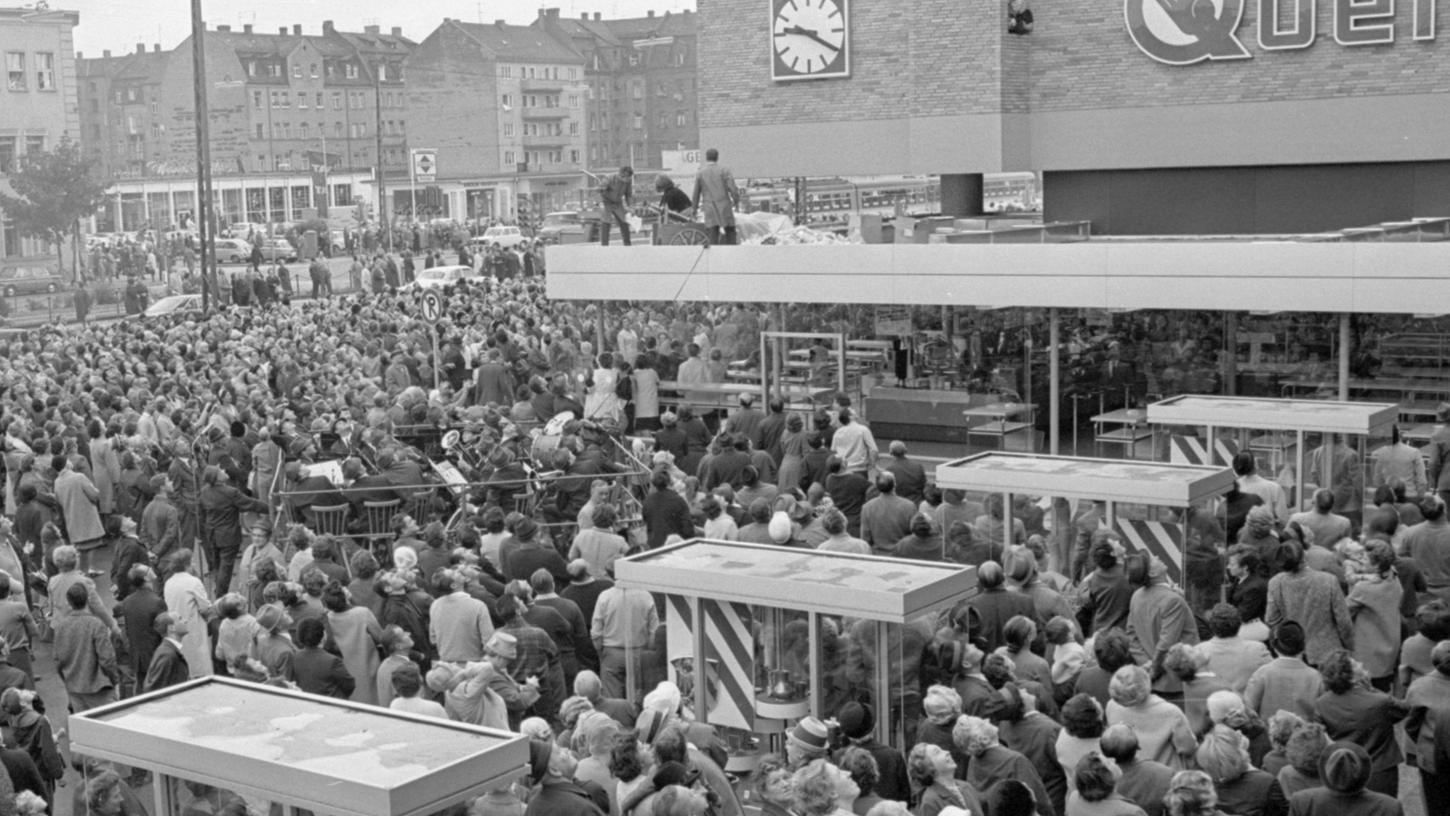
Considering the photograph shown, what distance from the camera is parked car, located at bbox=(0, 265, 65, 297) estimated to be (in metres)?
57.9

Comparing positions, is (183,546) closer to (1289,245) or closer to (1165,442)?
(1165,442)

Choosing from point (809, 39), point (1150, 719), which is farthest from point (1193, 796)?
point (809, 39)

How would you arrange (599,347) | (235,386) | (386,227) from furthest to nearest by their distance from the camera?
(386,227)
(599,347)
(235,386)

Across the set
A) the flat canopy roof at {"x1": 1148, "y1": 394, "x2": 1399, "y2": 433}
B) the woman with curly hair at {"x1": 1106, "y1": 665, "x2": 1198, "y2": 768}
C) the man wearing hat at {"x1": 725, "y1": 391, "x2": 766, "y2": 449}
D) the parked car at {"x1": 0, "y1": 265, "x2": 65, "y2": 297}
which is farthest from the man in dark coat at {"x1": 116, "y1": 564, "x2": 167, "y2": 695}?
the parked car at {"x1": 0, "y1": 265, "x2": 65, "y2": 297}

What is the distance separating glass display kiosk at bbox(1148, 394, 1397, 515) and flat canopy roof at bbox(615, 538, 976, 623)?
5896mm

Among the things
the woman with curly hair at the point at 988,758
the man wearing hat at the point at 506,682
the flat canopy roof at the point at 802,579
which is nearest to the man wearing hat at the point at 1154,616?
the flat canopy roof at the point at 802,579

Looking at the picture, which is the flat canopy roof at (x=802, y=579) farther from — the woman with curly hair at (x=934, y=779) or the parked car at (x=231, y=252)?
the parked car at (x=231, y=252)

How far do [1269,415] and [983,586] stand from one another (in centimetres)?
544

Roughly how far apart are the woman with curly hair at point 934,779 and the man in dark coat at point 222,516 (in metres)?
10.1

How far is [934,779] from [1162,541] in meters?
5.15

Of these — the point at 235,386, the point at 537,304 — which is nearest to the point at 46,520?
the point at 235,386

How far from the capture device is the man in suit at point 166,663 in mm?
11125

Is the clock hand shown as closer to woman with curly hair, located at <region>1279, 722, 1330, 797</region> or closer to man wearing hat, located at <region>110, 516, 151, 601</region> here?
man wearing hat, located at <region>110, 516, 151, 601</region>

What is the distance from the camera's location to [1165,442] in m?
15.9
